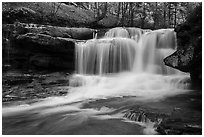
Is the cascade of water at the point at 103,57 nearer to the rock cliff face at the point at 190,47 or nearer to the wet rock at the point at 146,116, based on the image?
the rock cliff face at the point at 190,47

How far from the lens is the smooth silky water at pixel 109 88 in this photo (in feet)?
16.1

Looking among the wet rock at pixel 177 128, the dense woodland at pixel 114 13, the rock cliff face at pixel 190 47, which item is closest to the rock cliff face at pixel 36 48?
the dense woodland at pixel 114 13

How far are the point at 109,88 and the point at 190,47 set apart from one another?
397cm

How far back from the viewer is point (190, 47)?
6062 mm

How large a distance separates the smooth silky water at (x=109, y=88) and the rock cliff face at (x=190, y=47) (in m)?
1.31

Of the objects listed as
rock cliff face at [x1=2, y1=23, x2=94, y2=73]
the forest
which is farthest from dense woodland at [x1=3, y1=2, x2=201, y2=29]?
rock cliff face at [x1=2, y1=23, x2=94, y2=73]

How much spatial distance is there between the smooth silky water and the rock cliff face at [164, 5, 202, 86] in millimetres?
1313

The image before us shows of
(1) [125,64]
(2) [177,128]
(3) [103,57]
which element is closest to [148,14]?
(1) [125,64]

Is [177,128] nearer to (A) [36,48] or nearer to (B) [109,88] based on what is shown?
(B) [109,88]

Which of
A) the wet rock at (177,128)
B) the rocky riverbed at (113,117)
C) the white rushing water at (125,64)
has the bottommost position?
the rocky riverbed at (113,117)

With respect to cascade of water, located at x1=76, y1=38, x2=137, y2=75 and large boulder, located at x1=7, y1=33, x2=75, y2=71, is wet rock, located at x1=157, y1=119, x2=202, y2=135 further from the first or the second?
large boulder, located at x1=7, y1=33, x2=75, y2=71

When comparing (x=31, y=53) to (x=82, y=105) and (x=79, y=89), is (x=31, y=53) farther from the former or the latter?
(x=82, y=105)

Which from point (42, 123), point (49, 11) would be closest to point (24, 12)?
point (49, 11)

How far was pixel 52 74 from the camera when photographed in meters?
10.6
